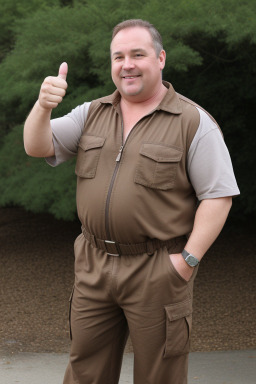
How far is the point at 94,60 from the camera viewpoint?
5.14 meters

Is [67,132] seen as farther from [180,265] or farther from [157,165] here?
[180,265]

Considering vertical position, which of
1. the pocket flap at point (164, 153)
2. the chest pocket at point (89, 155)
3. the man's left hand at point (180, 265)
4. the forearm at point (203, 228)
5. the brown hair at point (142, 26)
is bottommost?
the man's left hand at point (180, 265)

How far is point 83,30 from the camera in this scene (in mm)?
5480

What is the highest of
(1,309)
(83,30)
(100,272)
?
(83,30)

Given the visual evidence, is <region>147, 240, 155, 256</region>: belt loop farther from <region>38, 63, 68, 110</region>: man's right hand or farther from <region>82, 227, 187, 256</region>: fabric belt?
<region>38, 63, 68, 110</region>: man's right hand

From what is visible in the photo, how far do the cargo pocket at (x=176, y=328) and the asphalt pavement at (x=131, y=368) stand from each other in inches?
53.6

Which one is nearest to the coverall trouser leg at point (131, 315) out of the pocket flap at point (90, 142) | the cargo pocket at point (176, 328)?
the cargo pocket at point (176, 328)

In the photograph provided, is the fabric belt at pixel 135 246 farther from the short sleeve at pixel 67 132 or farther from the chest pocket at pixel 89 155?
the short sleeve at pixel 67 132

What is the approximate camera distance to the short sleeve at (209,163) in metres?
2.47

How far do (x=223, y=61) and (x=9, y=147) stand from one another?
216cm

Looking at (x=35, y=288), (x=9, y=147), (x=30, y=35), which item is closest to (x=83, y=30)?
(x=30, y=35)

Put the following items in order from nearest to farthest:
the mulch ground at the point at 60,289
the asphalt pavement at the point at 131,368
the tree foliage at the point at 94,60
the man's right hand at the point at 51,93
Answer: the man's right hand at the point at 51,93, the asphalt pavement at the point at 131,368, the mulch ground at the point at 60,289, the tree foliage at the point at 94,60

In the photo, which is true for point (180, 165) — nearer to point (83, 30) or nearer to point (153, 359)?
point (153, 359)

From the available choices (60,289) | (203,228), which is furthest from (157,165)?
(60,289)
